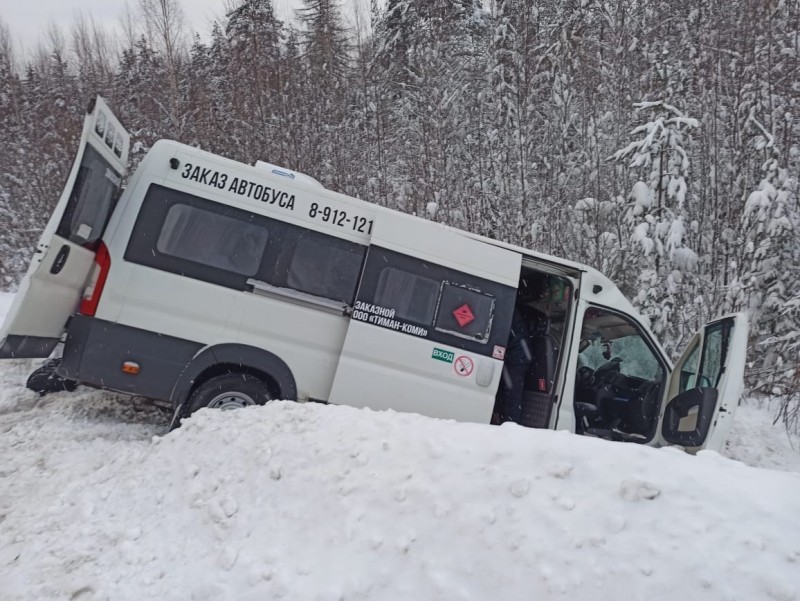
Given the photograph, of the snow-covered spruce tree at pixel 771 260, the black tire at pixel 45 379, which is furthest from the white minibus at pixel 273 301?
the snow-covered spruce tree at pixel 771 260

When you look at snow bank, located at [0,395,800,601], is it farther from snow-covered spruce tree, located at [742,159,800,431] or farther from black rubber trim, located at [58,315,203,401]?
snow-covered spruce tree, located at [742,159,800,431]

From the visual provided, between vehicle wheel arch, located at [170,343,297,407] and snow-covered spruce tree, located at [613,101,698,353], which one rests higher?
snow-covered spruce tree, located at [613,101,698,353]

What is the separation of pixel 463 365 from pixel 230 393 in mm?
2242

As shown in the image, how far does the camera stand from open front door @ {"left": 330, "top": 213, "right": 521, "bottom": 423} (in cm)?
543

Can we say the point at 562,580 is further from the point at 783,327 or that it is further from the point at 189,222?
the point at 783,327

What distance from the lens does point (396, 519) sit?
Answer: 2.90 m

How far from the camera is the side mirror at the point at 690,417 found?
5379 millimetres

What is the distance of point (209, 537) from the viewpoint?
3.20 m

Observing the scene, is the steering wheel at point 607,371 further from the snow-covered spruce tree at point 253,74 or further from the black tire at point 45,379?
the snow-covered spruce tree at point 253,74

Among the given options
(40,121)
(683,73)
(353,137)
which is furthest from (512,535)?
(40,121)

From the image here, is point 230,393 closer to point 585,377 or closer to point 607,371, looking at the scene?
point 585,377

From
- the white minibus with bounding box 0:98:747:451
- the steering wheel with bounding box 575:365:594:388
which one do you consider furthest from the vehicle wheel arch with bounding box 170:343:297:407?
the steering wheel with bounding box 575:365:594:388

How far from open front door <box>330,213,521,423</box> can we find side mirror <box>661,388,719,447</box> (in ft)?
6.34

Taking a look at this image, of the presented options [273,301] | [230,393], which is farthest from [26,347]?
[273,301]
